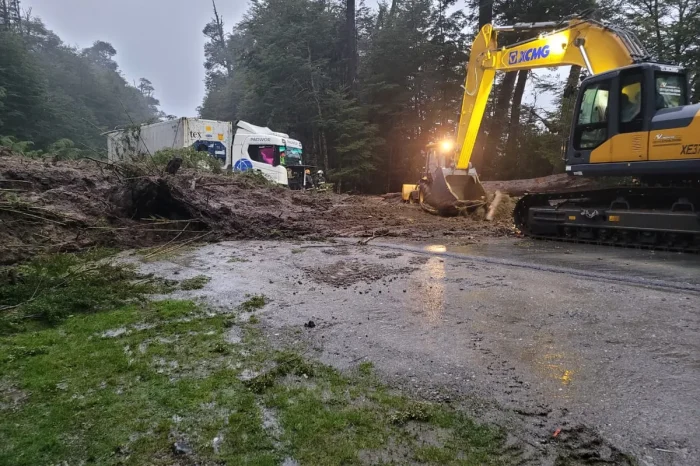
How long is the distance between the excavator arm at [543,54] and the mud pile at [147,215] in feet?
9.37

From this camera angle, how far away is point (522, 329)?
13.5 feet

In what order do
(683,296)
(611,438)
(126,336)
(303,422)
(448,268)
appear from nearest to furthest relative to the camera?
1. (611,438)
2. (303,422)
3. (126,336)
4. (683,296)
5. (448,268)

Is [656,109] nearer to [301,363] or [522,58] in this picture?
[522,58]

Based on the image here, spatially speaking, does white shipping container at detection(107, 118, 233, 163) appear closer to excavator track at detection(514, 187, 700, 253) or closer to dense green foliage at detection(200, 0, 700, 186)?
dense green foliage at detection(200, 0, 700, 186)

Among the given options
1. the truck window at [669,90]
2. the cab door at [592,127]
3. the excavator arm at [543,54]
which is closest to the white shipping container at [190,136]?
the excavator arm at [543,54]

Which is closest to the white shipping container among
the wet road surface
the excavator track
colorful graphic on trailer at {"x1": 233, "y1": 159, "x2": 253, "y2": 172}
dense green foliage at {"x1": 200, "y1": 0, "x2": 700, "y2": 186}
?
colorful graphic on trailer at {"x1": 233, "y1": 159, "x2": 253, "y2": 172}

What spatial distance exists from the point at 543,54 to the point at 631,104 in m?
2.96

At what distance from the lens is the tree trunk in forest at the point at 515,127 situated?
23000 millimetres

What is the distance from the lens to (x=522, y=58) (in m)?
10.6

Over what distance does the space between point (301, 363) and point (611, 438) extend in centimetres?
206

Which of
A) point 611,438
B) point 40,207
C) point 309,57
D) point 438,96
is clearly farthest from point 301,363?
point 309,57

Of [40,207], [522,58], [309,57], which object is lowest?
[40,207]

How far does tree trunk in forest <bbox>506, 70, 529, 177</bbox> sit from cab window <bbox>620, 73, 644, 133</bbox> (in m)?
15.7

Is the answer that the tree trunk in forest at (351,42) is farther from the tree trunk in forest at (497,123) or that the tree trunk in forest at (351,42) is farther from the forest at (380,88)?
the tree trunk in forest at (497,123)
